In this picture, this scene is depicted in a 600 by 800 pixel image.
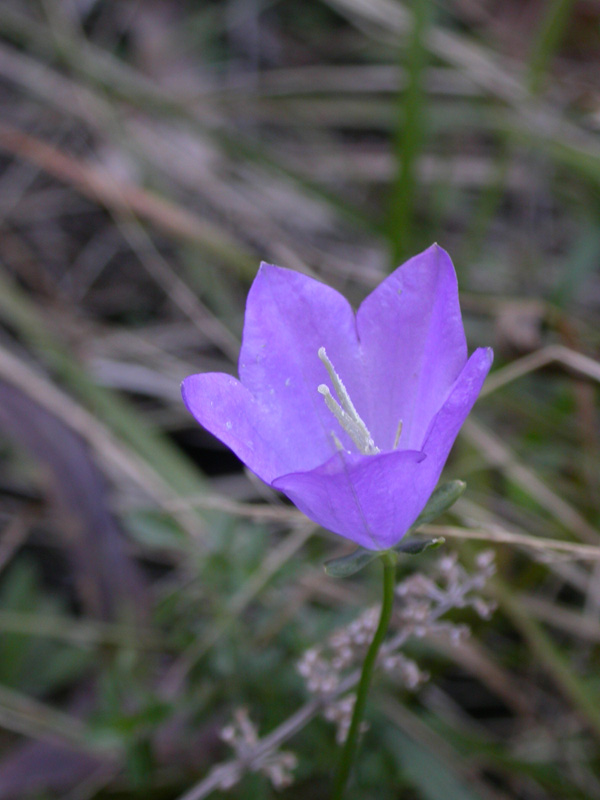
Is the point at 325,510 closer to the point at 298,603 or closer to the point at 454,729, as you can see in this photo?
the point at 298,603


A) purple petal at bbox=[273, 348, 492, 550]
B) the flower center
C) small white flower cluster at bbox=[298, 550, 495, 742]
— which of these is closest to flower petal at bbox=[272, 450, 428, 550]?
purple petal at bbox=[273, 348, 492, 550]

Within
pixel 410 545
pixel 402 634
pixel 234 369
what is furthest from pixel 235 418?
pixel 234 369

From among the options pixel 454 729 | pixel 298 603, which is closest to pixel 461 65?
pixel 298 603

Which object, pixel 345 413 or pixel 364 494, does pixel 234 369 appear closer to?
pixel 345 413

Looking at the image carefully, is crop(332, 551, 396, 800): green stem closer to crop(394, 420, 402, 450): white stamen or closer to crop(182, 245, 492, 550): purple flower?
crop(182, 245, 492, 550): purple flower

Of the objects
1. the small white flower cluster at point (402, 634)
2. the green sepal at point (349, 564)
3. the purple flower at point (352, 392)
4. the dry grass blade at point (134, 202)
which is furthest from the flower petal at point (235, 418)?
the dry grass blade at point (134, 202)

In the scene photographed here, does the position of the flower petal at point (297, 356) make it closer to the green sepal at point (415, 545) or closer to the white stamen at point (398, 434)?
the white stamen at point (398, 434)
